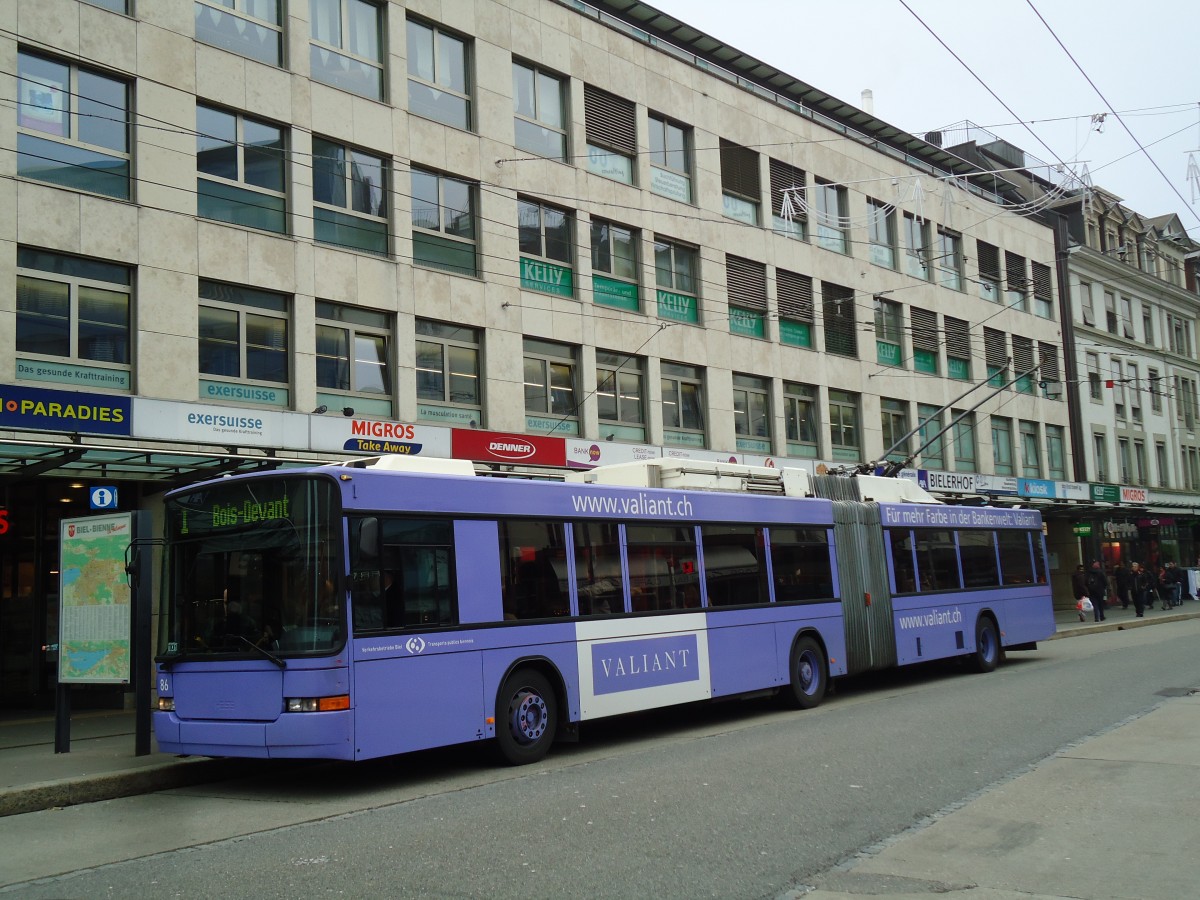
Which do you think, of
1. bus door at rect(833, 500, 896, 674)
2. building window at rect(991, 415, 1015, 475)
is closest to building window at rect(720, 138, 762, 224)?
bus door at rect(833, 500, 896, 674)

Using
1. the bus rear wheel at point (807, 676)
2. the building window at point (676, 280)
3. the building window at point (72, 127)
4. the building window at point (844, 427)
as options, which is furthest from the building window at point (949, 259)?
the building window at point (72, 127)

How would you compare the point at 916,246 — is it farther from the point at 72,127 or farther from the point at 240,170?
the point at 72,127

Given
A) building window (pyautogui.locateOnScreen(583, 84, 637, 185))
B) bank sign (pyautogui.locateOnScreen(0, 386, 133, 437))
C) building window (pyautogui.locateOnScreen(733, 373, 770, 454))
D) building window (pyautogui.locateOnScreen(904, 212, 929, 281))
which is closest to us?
bank sign (pyautogui.locateOnScreen(0, 386, 133, 437))

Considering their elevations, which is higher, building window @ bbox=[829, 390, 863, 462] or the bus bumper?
building window @ bbox=[829, 390, 863, 462]

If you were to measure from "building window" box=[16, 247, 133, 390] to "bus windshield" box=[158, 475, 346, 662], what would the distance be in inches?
270

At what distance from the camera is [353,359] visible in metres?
20.5

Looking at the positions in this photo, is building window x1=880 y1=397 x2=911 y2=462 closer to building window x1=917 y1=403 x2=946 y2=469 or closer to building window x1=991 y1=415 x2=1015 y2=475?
building window x1=917 y1=403 x2=946 y2=469

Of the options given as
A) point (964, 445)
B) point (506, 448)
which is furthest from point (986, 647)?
point (964, 445)

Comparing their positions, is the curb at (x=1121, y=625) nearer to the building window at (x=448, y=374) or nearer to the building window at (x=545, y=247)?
the building window at (x=545, y=247)

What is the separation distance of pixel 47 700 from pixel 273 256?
7.68 m

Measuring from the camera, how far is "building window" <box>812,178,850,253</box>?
32.8 metres

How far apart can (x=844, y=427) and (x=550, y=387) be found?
11992 mm

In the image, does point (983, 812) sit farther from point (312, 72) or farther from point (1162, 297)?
point (1162, 297)

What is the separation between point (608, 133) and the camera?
2631 cm
